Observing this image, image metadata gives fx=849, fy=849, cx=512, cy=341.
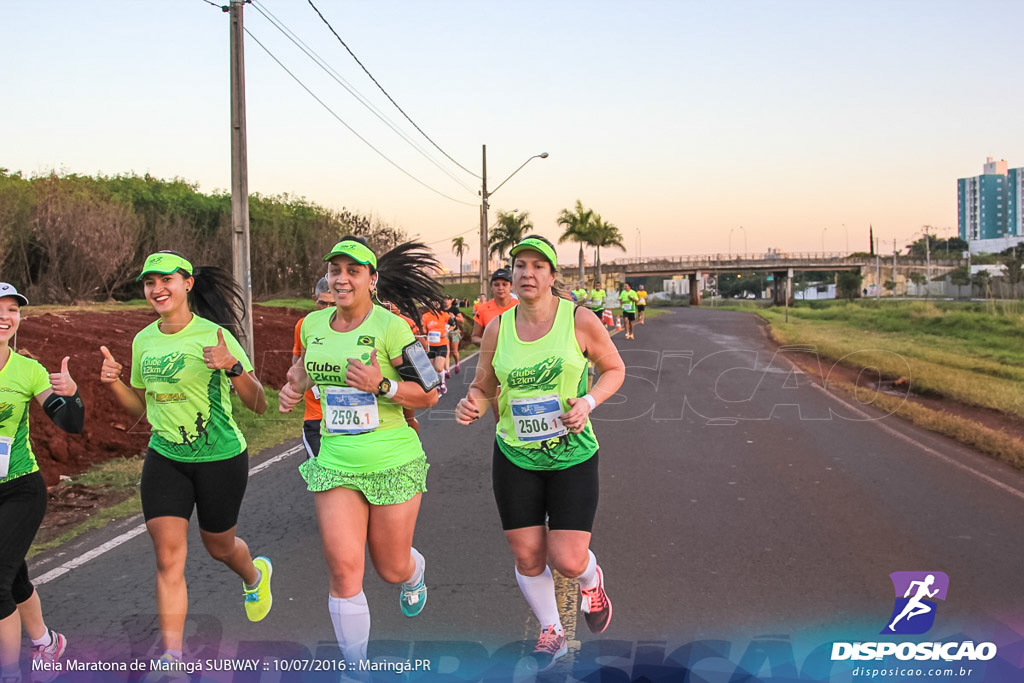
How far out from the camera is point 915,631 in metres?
4.46

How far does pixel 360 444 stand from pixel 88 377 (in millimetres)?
8576

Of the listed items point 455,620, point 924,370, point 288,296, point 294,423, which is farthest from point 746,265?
point 455,620

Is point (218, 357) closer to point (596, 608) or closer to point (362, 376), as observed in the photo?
point (362, 376)

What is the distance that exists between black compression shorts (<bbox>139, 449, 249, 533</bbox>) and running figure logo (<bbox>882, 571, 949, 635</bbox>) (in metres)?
3.45

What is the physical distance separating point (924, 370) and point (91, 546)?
16.6 metres

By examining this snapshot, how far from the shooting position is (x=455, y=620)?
4551 millimetres

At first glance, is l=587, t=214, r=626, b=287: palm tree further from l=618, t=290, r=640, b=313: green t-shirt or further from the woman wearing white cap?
the woman wearing white cap

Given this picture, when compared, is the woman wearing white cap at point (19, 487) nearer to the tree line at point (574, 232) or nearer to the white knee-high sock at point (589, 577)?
the white knee-high sock at point (589, 577)

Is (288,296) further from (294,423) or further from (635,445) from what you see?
(635,445)

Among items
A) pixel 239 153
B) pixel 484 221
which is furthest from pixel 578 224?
pixel 239 153

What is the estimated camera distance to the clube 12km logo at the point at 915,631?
4.16m

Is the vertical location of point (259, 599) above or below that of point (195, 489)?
below

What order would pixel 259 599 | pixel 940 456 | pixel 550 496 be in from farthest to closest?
pixel 940 456 < pixel 259 599 < pixel 550 496

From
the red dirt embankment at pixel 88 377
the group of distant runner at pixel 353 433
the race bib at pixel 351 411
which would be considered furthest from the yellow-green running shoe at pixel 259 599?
the red dirt embankment at pixel 88 377
